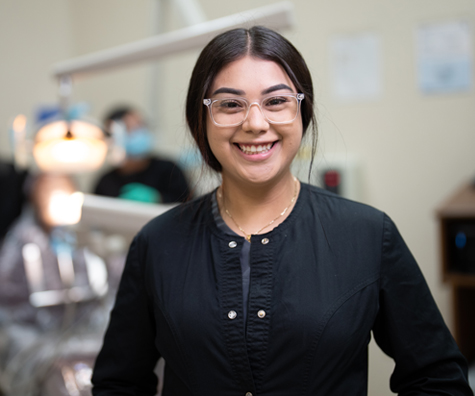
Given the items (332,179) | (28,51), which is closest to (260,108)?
(332,179)

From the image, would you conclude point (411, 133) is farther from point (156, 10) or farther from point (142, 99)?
point (142, 99)

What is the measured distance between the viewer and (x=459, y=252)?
1845mm

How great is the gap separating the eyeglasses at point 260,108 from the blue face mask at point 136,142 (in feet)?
6.70

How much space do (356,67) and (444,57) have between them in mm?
448

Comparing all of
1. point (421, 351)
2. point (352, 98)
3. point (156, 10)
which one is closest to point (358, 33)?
point (352, 98)

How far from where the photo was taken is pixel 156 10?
9.59 ft

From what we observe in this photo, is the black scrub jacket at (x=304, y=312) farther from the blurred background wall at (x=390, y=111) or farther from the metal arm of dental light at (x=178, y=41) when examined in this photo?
the blurred background wall at (x=390, y=111)

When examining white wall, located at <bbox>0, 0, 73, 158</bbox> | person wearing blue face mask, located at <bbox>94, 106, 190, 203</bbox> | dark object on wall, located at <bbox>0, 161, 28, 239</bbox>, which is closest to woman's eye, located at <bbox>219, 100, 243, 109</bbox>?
person wearing blue face mask, located at <bbox>94, 106, 190, 203</bbox>

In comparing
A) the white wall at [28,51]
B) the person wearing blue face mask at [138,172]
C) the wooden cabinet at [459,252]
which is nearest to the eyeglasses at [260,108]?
the wooden cabinet at [459,252]

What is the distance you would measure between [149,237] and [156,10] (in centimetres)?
231

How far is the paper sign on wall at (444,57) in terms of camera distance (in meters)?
2.43

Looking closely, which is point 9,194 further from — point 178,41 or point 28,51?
point 178,41

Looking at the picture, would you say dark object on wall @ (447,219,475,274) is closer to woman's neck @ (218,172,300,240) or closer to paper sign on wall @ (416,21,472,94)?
paper sign on wall @ (416,21,472,94)

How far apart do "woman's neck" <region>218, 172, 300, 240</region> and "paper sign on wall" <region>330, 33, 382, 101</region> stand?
186 centimetres
